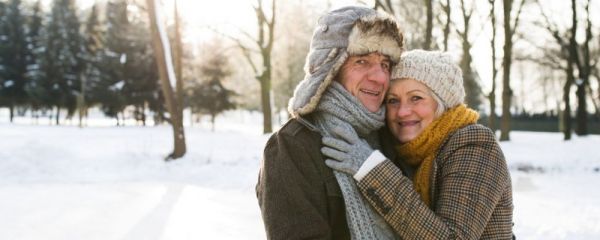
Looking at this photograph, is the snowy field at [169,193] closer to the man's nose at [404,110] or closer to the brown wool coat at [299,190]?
the man's nose at [404,110]

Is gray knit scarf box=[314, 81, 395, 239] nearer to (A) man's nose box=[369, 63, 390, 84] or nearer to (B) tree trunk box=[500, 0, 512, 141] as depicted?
(A) man's nose box=[369, 63, 390, 84]

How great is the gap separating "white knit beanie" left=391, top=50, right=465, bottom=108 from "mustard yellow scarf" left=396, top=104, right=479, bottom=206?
89mm

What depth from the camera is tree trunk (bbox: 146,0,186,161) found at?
14234mm

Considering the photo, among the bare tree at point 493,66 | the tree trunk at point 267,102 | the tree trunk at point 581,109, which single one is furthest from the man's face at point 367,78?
the tree trunk at point 581,109

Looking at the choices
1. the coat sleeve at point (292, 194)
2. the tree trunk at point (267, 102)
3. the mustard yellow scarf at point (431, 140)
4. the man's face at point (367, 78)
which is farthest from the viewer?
the tree trunk at point (267, 102)

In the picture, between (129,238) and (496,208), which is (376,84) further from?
(129,238)

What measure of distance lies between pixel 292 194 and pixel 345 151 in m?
0.30

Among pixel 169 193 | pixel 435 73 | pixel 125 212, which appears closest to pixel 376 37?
pixel 435 73

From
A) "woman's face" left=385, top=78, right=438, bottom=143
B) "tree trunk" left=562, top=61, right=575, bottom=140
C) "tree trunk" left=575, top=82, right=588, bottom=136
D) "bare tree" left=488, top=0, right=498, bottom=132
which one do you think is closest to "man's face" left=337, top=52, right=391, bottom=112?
"woman's face" left=385, top=78, right=438, bottom=143

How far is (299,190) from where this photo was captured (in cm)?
214

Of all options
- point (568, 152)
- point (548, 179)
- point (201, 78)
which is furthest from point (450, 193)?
point (201, 78)

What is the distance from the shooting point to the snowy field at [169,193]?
274 inches

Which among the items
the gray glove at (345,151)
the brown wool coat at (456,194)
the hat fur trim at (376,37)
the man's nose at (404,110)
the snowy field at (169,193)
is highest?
the hat fur trim at (376,37)

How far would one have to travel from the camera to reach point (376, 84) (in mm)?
2568
